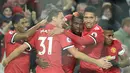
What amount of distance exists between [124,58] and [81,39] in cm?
30

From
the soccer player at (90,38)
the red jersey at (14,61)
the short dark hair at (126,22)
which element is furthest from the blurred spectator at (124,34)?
the red jersey at (14,61)

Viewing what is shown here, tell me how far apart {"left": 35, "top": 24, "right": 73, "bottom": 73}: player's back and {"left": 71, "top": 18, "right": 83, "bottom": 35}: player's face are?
0.08 metres

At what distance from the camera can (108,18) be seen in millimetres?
2826

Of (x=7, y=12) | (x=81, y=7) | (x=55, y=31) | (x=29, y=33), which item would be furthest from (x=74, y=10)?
(x=7, y=12)

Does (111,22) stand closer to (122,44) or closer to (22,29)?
(122,44)

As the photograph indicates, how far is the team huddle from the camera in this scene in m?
2.70

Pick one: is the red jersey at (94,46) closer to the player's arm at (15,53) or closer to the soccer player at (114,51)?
the soccer player at (114,51)

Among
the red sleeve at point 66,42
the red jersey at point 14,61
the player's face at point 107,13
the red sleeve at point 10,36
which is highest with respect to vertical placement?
the player's face at point 107,13

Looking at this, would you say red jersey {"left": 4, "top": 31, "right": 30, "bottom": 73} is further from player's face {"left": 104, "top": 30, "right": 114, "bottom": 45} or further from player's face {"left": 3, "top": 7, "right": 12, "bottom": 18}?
player's face {"left": 104, "top": 30, "right": 114, "bottom": 45}

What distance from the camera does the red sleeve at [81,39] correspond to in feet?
8.82

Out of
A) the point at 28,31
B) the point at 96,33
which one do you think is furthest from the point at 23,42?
the point at 96,33

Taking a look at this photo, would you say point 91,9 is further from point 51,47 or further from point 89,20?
point 51,47

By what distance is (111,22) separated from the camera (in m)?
2.83

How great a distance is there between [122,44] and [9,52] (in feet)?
2.12
